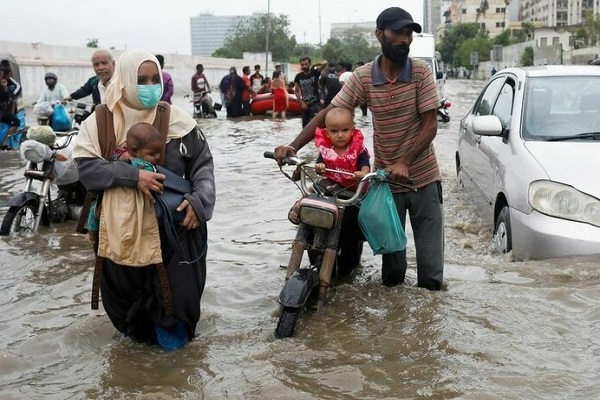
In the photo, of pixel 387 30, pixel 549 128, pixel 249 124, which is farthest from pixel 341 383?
pixel 249 124

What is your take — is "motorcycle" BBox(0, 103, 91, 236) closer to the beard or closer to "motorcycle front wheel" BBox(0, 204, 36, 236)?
"motorcycle front wheel" BBox(0, 204, 36, 236)

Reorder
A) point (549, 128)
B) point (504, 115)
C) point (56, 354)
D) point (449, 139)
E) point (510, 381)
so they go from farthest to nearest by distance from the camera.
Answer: point (449, 139) → point (504, 115) → point (549, 128) → point (56, 354) → point (510, 381)

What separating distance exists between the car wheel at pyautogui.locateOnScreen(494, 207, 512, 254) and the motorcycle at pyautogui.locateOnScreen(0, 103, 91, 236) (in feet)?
14.2

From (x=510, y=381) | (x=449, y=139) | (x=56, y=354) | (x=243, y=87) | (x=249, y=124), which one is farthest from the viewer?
(x=243, y=87)

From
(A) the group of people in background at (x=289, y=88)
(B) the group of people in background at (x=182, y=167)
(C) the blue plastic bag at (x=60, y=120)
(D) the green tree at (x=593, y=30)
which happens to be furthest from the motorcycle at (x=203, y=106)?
(D) the green tree at (x=593, y=30)

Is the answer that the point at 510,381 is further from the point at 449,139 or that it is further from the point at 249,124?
the point at 249,124

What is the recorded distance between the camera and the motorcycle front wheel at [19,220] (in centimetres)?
748

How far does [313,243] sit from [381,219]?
1.43 ft

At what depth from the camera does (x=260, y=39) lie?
349 feet

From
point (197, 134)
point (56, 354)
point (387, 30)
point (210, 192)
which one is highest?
point (387, 30)

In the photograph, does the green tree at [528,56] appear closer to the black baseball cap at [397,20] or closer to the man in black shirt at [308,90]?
the man in black shirt at [308,90]

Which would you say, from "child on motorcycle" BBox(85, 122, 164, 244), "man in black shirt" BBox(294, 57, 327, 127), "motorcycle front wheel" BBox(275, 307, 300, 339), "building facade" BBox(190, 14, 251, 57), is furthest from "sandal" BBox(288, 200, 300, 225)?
"building facade" BBox(190, 14, 251, 57)

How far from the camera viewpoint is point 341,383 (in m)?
3.78

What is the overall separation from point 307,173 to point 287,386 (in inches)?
56.6
